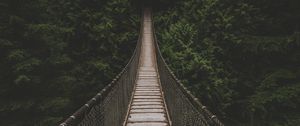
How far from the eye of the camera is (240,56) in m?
22.2

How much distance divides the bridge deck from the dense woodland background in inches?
123

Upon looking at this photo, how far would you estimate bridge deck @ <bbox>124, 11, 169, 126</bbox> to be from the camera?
9242 millimetres

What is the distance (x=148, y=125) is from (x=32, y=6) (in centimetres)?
933

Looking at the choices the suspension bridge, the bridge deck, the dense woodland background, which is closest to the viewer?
the suspension bridge

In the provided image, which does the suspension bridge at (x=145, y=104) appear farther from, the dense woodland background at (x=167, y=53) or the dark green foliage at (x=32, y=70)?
the dense woodland background at (x=167, y=53)

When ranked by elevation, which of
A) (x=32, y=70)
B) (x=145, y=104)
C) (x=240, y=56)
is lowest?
(x=145, y=104)

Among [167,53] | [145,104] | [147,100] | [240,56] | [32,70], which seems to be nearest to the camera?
[145,104]

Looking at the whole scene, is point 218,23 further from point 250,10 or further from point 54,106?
point 54,106

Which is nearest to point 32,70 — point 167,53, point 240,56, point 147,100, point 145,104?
point 147,100

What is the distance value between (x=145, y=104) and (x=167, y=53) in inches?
584

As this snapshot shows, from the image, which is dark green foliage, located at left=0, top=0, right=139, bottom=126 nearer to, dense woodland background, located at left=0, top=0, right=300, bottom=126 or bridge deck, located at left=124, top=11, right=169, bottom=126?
dense woodland background, located at left=0, top=0, right=300, bottom=126

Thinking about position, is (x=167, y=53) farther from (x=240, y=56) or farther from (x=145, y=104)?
(x=145, y=104)

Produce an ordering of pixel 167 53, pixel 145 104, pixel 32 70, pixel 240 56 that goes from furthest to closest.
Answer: pixel 167 53, pixel 240 56, pixel 32 70, pixel 145 104

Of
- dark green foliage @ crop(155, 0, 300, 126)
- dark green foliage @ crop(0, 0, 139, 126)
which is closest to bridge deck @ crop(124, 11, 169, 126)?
dark green foliage @ crop(0, 0, 139, 126)
